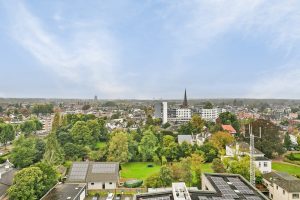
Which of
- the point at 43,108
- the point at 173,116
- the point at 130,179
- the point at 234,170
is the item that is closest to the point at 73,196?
the point at 130,179

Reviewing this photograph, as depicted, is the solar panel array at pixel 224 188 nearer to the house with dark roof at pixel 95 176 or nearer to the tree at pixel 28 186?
the house with dark roof at pixel 95 176

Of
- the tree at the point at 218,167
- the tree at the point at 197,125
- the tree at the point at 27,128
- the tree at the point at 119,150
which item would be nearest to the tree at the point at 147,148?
the tree at the point at 119,150

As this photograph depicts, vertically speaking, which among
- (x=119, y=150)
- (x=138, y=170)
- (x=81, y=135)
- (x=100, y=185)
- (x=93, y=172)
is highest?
(x=81, y=135)

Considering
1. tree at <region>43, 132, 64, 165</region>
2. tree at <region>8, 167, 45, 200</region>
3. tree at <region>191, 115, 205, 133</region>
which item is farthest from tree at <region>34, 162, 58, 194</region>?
tree at <region>191, 115, 205, 133</region>

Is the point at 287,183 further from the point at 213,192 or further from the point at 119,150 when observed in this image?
the point at 119,150

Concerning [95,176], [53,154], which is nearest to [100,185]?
[95,176]

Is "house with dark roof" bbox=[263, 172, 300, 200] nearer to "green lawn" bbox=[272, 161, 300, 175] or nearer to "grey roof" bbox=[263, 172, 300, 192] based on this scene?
"grey roof" bbox=[263, 172, 300, 192]
